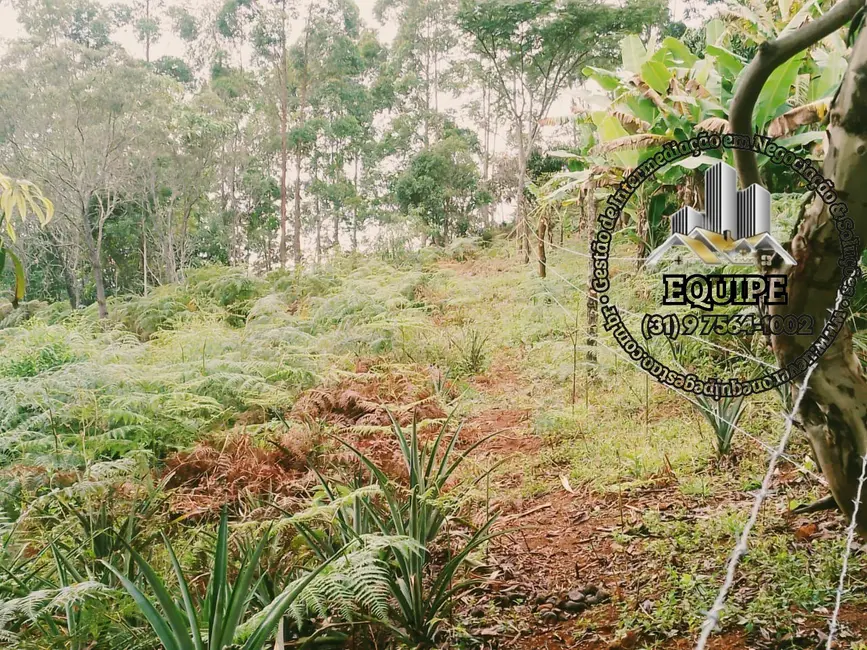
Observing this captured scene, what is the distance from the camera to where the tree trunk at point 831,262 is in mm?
1102

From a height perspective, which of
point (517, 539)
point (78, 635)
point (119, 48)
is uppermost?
point (119, 48)

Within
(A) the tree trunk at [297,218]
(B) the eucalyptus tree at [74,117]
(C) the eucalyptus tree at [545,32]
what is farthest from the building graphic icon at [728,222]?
(A) the tree trunk at [297,218]

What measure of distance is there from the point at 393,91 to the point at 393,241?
589 cm

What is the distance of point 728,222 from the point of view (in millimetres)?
1695

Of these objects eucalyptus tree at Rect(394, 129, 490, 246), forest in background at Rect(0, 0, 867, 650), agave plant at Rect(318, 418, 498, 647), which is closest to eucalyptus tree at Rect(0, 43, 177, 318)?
forest in background at Rect(0, 0, 867, 650)

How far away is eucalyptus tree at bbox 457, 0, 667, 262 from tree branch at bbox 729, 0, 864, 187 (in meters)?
7.25

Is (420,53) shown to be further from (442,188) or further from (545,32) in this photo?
(545,32)

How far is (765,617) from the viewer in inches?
56.4

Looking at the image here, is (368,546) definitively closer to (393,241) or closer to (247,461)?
(247,461)

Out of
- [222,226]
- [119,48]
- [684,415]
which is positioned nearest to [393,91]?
[222,226]

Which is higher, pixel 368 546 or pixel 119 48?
pixel 119 48

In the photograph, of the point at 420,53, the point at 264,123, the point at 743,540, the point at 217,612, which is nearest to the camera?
the point at 743,540

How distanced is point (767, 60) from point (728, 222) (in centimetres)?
63

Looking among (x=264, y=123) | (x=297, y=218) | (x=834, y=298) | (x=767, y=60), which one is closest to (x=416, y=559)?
(x=834, y=298)
